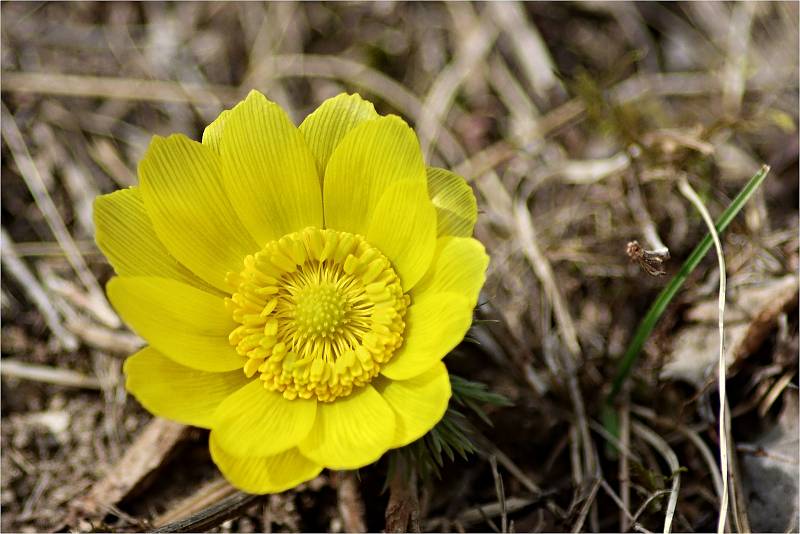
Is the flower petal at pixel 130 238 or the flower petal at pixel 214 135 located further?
the flower petal at pixel 214 135

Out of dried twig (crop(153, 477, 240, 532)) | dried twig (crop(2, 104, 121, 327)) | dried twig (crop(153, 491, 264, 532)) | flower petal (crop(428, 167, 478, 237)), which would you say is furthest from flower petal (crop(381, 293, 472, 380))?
dried twig (crop(2, 104, 121, 327))

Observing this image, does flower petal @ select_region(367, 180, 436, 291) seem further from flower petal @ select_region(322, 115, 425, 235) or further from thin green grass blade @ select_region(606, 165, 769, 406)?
thin green grass blade @ select_region(606, 165, 769, 406)

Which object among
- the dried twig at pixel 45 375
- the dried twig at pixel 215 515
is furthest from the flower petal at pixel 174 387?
the dried twig at pixel 45 375

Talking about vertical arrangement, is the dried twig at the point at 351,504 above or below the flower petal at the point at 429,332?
below

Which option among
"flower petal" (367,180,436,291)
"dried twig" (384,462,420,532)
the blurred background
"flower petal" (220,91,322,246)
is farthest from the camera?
the blurred background

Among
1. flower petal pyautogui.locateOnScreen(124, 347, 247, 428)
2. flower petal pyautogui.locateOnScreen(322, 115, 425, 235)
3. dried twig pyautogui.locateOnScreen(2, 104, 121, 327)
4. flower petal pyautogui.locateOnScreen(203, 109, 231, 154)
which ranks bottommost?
flower petal pyautogui.locateOnScreen(124, 347, 247, 428)

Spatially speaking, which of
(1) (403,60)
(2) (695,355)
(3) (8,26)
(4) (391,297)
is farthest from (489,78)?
(3) (8,26)

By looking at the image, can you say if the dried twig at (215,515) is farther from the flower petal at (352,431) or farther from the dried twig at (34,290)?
the dried twig at (34,290)
